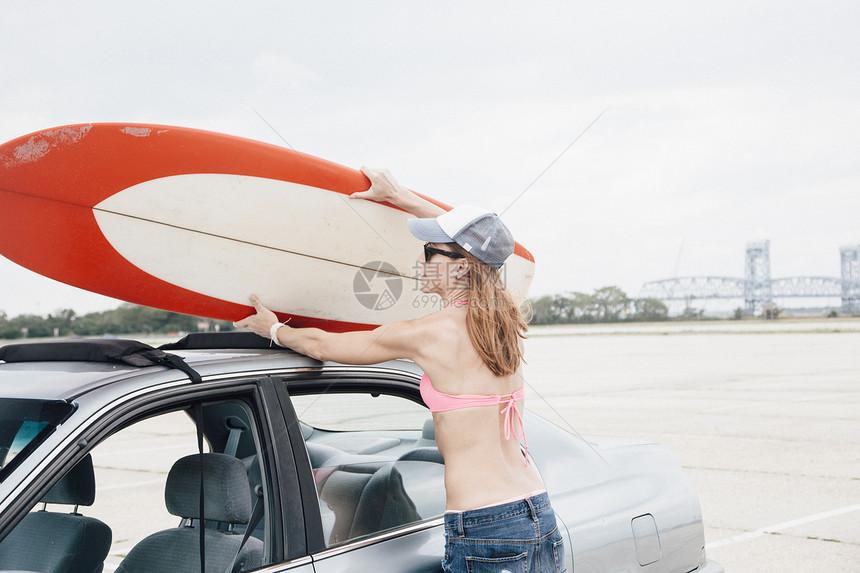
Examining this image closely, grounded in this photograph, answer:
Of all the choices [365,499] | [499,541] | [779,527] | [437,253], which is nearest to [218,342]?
[365,499]

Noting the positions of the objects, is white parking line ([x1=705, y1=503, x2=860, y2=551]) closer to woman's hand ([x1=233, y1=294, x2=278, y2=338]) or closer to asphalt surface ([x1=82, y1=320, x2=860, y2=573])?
asphalt surface ([x1=82, y1=320, x2=860, y2=573])

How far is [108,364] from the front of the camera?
2.20 metres

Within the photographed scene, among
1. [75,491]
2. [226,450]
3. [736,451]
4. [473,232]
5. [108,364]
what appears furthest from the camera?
[736,451]

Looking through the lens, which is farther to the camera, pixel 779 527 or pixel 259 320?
pixel 779 527

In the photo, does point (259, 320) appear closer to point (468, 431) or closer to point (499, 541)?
point (468, 431)

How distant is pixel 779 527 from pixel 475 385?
4546 millimetres

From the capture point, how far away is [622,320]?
82875 millimetres

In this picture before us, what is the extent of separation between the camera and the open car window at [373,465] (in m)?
2.40

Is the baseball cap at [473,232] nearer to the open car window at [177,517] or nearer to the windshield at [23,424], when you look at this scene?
the open car window at [177,517]

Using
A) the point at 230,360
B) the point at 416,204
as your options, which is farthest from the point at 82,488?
the point at 416,204

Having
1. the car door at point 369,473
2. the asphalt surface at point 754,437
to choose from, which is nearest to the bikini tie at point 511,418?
the car door at point 369,473

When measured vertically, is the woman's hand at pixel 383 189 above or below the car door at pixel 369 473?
above

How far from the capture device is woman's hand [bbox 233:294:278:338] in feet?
9.30

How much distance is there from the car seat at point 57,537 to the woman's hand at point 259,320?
73 cm
